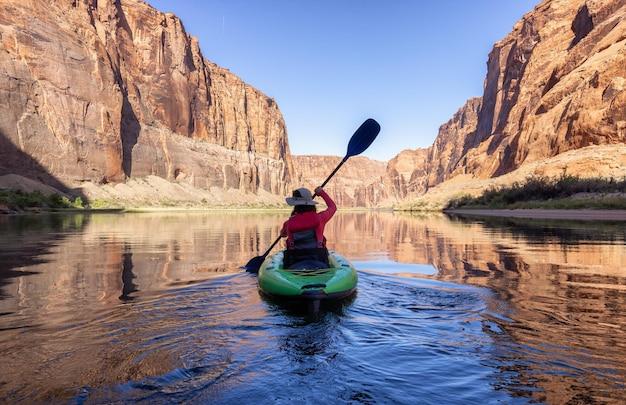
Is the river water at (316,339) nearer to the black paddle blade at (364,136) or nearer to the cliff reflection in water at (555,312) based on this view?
the cliff reflection in water at (555,312)

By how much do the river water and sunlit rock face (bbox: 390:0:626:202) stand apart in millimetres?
42121

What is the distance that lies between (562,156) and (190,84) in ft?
273

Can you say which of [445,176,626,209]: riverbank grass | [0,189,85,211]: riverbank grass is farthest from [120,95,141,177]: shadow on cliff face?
[445,176,626,209]: riverbank grass

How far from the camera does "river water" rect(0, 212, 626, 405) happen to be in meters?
3.48

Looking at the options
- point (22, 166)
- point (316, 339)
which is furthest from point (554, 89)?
point (22, 166)

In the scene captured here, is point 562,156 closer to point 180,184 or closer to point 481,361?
point 481,361

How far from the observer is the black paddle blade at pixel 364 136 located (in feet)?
40.3

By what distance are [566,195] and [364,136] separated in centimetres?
3465

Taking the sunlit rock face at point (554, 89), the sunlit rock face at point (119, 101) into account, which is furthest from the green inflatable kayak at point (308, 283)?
the sunlit rock face at point (119, 101)

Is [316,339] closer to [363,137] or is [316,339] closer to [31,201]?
[363,137]

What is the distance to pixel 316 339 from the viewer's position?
495cm

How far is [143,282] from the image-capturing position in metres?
8.42

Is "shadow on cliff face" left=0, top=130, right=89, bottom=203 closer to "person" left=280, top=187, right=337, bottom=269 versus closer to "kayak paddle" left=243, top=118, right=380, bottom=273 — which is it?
"kayak paddle" left=243, top=118, right=380, bottom=273

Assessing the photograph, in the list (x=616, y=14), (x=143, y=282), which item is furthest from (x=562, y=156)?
(x=143, y=282)
